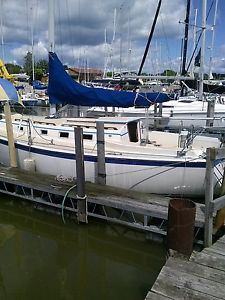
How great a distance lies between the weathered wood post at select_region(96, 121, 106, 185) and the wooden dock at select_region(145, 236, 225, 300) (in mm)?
3352

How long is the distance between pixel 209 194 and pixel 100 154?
10.3 feet

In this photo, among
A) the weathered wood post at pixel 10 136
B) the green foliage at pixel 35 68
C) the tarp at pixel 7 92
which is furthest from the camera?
the green foliage at pixel 35 68

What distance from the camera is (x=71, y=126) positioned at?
357 inches

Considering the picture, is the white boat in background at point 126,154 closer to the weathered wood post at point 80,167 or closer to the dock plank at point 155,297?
the weathered wood post at point 80,167

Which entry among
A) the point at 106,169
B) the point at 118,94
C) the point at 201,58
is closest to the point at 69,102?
the point at 118,94

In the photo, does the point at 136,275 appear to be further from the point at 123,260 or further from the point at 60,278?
the point at 60,278

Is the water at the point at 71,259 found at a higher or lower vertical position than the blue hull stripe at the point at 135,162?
lower

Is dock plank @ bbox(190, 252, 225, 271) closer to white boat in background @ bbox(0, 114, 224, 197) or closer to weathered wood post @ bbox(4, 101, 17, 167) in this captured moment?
white boat in background @ bbox(0, 114, 224, 197)

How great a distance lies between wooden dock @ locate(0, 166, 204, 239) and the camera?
6188 mm

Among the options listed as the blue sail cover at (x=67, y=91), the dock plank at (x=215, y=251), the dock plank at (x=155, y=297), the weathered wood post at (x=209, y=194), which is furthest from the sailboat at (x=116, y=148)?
the dock plank at (x=155, y=297)

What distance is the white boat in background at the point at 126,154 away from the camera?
24.4 feet

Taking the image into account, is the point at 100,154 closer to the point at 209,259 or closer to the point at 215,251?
the point at 215,251

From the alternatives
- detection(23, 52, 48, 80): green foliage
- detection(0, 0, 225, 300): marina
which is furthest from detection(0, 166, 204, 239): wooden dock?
detection(23, 52, 48, 80): green foliage

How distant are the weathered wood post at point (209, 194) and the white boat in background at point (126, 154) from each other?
7.67 feet
